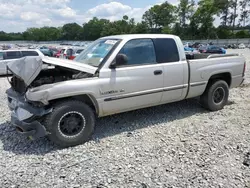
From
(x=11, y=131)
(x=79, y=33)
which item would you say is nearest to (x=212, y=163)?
(x=11, y=131)

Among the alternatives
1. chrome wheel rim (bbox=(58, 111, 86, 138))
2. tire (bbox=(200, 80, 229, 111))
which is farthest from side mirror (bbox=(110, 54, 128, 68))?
tire (bbox=(200, 80, 229, 111))

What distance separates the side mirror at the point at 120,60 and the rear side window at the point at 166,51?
87 centimetres

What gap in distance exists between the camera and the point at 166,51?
14.9 ft

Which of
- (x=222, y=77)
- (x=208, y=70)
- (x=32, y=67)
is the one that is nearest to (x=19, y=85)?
(x=32, y=67)

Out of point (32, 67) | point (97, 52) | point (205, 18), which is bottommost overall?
point (32, 67)

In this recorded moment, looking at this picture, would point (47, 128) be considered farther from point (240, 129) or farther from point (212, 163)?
point (240, 129)

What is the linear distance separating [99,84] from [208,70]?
8.98 ft

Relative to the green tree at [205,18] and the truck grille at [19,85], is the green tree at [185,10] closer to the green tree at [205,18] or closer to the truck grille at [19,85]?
the green tree at [205,18]

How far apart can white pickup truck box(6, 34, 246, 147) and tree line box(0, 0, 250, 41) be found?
72620 millimetres

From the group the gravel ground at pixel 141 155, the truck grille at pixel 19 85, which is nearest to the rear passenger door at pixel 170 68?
the gravel ground at pixel 141 155

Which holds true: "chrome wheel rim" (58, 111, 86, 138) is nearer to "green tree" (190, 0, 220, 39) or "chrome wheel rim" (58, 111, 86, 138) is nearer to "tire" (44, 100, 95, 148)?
"tire" (44, 100, 95, 148)

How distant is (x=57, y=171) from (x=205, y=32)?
256ft

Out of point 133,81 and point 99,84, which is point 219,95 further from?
point 99,84

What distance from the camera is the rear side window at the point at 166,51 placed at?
442 centimetres
